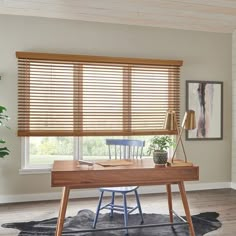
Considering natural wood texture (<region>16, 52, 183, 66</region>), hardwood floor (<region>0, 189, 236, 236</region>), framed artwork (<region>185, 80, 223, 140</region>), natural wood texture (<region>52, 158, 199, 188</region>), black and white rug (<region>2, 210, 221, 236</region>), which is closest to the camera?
natural wood texture (<region>52, 158, 199, 188</region>)

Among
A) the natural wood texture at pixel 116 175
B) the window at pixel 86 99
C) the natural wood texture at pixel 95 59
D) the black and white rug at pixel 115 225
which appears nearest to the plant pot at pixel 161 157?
the natural wood texture at pixel 116 175

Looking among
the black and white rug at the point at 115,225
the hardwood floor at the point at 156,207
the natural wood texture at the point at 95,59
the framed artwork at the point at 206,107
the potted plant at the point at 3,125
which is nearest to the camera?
the black and white rug at the point at 115,225

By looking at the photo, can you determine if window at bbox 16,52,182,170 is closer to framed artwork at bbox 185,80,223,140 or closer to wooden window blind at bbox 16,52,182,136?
wooden window blind at bbox 16,52,182,136

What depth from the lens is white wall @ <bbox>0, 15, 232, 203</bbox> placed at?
414cm

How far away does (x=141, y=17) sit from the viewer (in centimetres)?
433

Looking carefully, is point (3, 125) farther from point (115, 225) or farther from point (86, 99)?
point (115, 225)

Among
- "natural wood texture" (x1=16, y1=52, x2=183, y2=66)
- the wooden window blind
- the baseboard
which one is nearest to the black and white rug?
the baseboard

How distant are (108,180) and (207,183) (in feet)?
9.32

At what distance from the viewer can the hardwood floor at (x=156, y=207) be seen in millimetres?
3402

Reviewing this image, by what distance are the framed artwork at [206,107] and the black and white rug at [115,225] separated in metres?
1.52

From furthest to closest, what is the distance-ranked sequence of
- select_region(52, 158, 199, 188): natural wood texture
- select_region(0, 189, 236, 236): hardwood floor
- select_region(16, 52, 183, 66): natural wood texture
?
select_region(16, 52, 183, 66): natural wood texture → select_region(0, 189, 236, 236): hardwood floor → select_region(52, 158, 199, 188): natural wood texture

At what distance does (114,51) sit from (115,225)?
2480 millimetres

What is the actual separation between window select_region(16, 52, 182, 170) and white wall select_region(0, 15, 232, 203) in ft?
0.48

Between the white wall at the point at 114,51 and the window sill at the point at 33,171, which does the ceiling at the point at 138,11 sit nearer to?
the white wall at the point at 114,51
